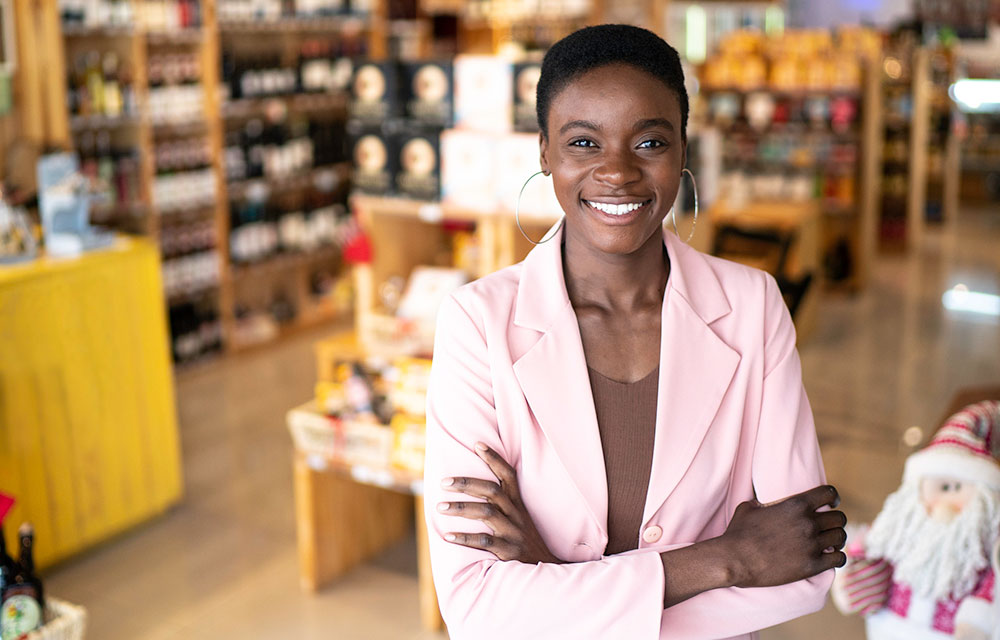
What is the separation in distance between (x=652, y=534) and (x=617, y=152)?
56cm

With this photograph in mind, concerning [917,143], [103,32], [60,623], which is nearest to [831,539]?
[60,623]

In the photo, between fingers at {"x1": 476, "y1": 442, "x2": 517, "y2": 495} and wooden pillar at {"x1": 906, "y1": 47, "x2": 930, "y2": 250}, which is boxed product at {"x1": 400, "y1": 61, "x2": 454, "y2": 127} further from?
wooden pillar at {"x1": 906, "y1": 47, "x2": 930, "y2": 250}

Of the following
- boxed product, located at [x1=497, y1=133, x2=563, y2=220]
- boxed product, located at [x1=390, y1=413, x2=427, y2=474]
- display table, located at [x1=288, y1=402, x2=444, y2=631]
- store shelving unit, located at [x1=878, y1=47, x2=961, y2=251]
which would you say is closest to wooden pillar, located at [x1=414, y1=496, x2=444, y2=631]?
display table, located at [x1=288, y1=402, x2=444, y2=631]

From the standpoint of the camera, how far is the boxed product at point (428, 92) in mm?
3703

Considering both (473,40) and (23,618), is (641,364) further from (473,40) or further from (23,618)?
(473,40)

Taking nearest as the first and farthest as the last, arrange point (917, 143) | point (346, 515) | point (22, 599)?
1. point (22, 599)
2. point (346, 515)
3. point (917, 143)

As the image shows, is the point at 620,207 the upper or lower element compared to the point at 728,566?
upper

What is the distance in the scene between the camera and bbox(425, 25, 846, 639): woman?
1.45 metres

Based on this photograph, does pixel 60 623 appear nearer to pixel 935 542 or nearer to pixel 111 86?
pixel 935 542

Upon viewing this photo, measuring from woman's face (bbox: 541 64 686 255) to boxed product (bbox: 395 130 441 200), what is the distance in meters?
2.20

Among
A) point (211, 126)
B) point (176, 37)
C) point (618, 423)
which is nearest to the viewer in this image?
point (618, 423)

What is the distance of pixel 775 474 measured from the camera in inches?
60.7

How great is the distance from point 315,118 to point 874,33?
206 inches

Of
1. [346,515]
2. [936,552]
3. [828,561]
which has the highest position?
[828,561]
